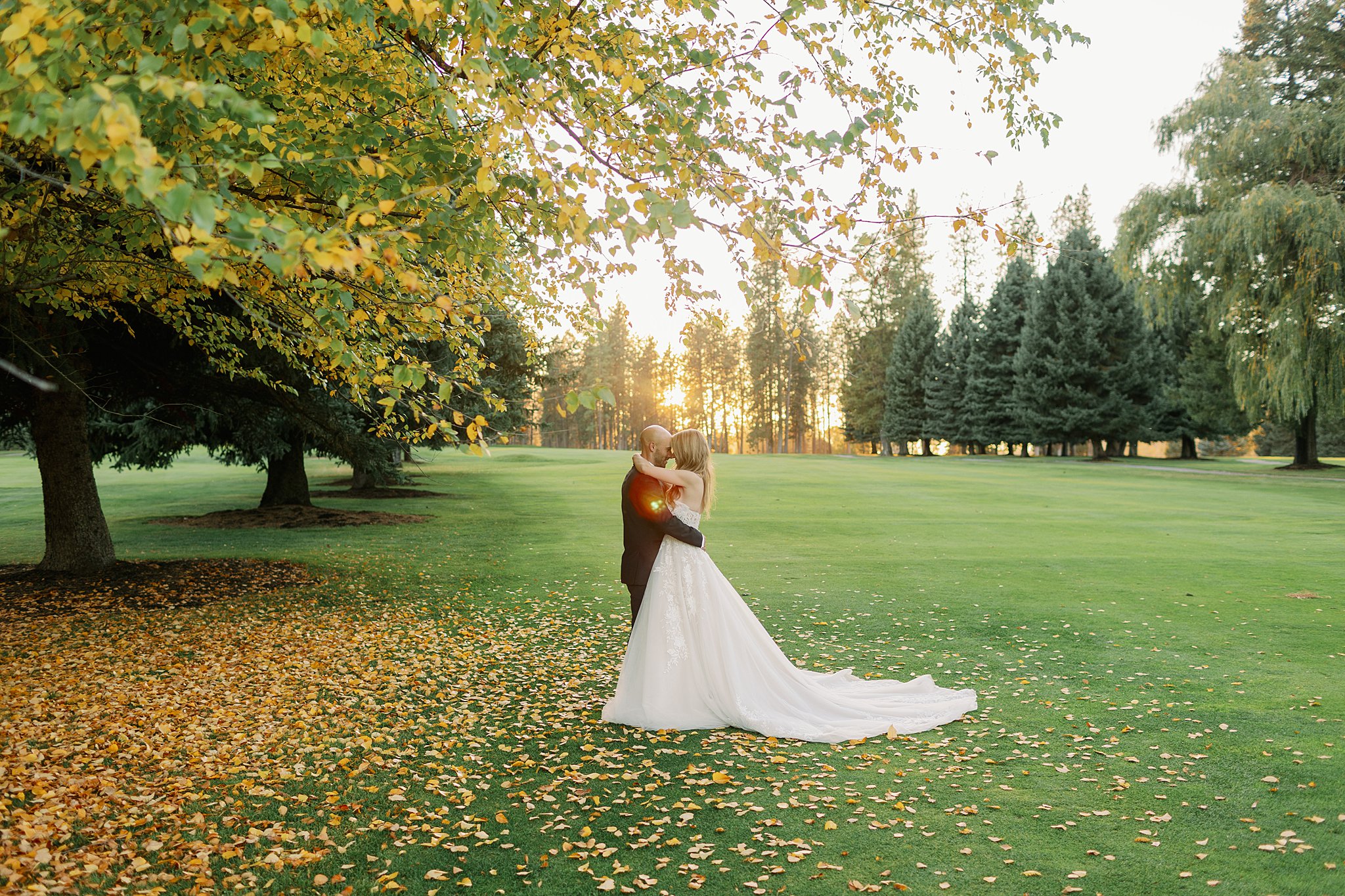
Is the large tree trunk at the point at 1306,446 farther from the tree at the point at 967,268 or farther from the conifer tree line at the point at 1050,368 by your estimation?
the tree at the point at 967,268

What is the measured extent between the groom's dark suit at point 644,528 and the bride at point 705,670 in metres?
0.09

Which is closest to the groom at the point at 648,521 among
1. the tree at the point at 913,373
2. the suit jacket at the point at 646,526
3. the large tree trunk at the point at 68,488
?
the suit jacket at the point at 646,526

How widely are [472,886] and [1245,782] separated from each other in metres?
4.81

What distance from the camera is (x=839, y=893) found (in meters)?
4.25

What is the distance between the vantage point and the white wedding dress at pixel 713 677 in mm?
6797

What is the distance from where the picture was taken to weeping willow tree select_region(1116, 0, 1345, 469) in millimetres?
27047

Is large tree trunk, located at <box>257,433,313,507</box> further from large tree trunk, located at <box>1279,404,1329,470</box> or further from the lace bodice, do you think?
large tree trunk, located at <box>1279,404,1329,470</box>

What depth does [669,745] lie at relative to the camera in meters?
6.41

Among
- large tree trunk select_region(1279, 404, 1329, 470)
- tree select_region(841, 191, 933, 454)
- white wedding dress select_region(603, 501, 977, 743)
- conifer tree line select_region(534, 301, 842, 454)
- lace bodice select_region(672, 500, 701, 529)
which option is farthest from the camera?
conifer tree line select_region(534, 301, 842, 454)

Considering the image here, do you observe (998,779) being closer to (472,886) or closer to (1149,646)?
(472,886)

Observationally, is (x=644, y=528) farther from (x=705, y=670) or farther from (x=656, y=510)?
(x=705, y=670)

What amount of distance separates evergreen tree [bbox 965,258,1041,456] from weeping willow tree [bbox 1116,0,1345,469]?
22.2 meters

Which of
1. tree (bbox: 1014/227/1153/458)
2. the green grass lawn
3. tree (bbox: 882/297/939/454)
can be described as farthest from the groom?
tree (bbox: 882/297/939/454)

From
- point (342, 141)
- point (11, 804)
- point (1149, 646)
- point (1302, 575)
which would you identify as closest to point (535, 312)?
point (342, 141)
